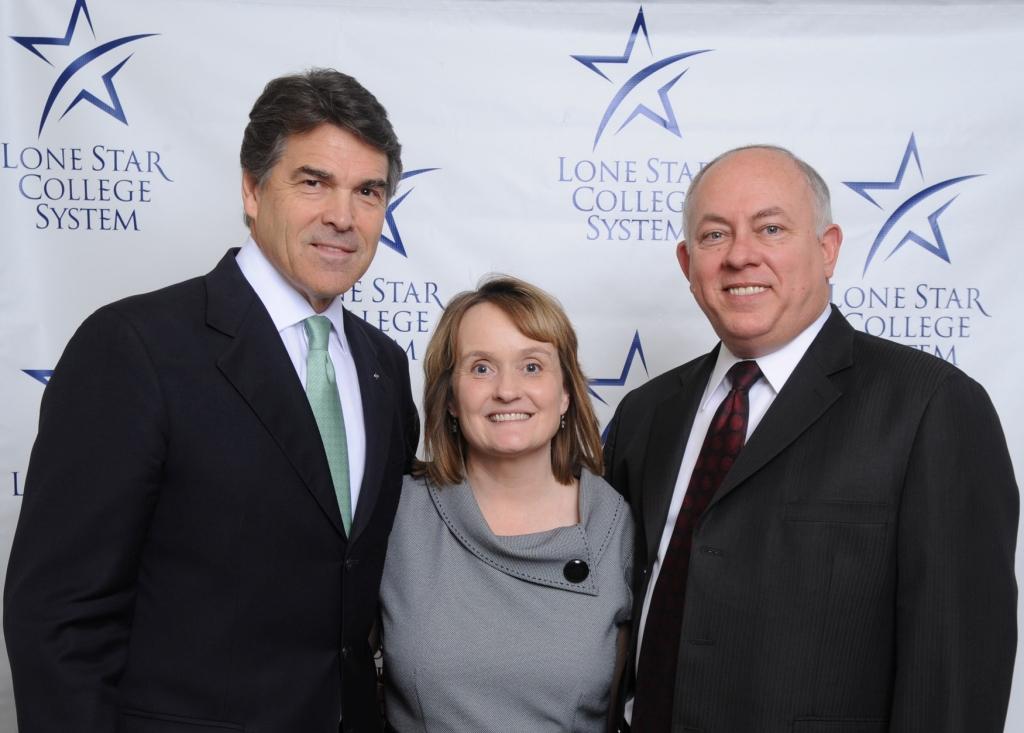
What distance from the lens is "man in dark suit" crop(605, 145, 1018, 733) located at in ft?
5.02

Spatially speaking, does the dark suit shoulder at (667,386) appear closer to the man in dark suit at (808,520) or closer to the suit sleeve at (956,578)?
the man in dark suit at (808,520)

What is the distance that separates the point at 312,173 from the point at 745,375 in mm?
899

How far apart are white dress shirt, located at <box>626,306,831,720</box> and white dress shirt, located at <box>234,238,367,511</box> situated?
2.00 feet

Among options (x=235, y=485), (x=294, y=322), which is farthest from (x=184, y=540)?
(x=294, y=322)

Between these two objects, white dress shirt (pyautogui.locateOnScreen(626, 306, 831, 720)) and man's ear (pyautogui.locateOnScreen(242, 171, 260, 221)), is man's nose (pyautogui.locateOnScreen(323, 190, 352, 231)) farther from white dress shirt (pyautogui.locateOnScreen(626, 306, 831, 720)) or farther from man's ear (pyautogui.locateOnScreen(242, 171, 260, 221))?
white dress shirt (pyautogui.locateOnScreen(626, 306, 831, 720))

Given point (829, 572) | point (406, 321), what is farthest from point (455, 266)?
point (829, 572)

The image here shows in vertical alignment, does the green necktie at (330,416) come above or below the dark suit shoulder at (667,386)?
below

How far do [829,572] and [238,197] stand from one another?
2031 millimetres

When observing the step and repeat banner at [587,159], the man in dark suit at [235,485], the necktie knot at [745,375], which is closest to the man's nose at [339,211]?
the man in dark suit at [235,485]

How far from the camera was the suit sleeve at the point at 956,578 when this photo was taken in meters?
1.52

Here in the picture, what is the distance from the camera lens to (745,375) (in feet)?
Answer: 6.03

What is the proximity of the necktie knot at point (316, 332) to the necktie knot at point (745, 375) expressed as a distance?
0.79 m

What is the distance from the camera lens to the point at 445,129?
289 centimetres

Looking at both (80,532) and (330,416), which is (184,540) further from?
(330,416)
